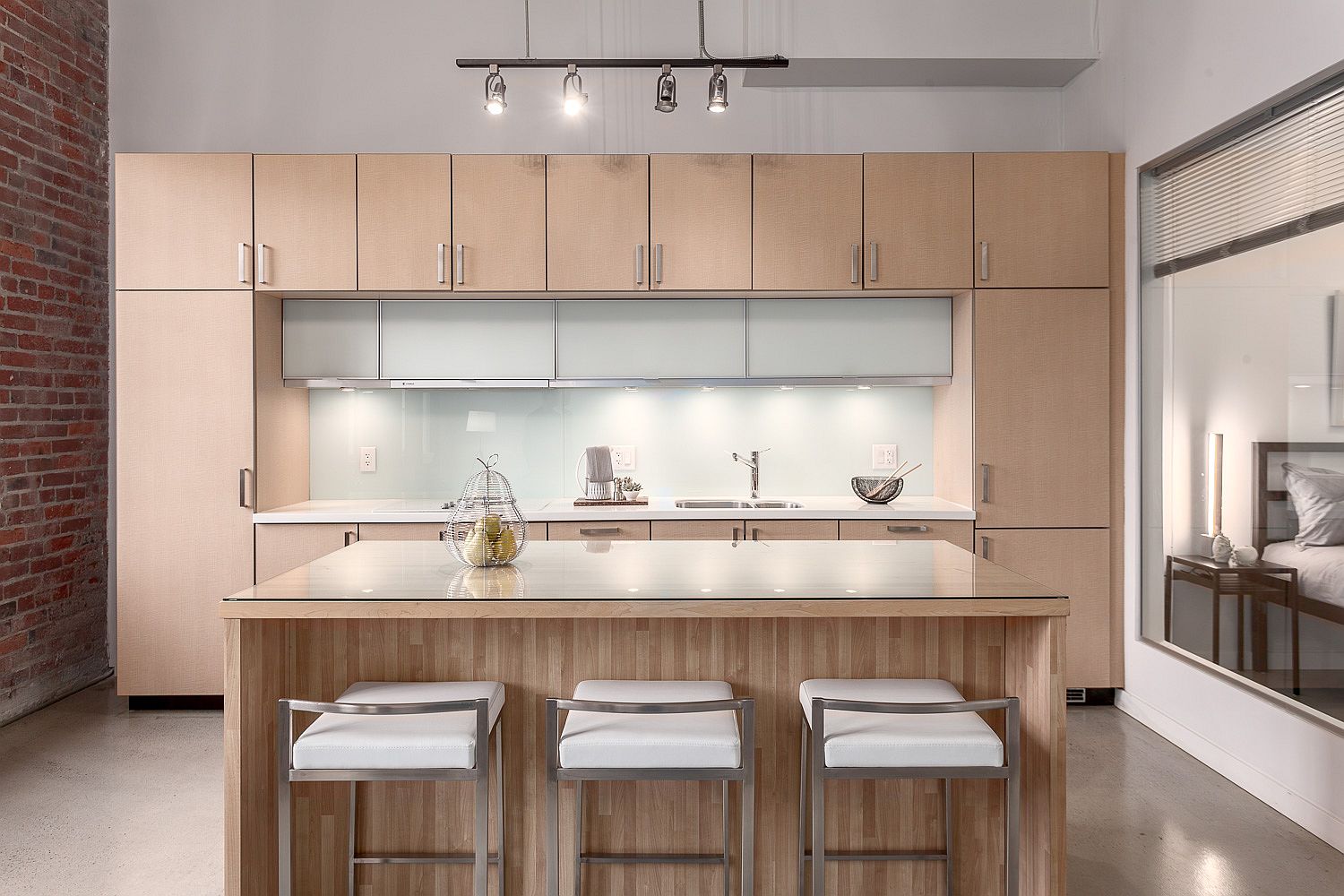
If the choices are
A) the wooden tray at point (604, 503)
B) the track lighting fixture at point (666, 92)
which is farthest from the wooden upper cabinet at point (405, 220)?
the track lighting fixture at point (666, 92)

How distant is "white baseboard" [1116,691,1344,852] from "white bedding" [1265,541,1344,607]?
0.64 metres

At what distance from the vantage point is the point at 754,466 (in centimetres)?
419

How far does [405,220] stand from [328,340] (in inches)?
27.1

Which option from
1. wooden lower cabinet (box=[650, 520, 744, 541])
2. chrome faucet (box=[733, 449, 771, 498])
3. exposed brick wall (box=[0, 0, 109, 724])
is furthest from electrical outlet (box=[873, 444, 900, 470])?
exposed brick wall (box=[0, 0, 109, 724])

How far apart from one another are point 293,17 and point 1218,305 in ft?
14.3

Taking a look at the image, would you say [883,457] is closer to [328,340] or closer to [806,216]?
[806,216]

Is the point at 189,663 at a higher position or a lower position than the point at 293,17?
lower

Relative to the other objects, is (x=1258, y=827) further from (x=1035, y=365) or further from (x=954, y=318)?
(x=954, y=318)

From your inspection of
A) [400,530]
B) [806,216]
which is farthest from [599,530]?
[806,216]

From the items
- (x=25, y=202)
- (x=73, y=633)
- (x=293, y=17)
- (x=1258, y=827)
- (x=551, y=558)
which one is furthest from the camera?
(x=293, y=17)

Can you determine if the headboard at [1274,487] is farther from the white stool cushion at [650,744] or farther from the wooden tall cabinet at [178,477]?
the wooden tall cabinet at [178,477]

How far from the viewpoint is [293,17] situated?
164 inches

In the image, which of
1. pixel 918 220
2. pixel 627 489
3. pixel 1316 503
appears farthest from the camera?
pixel 627 489

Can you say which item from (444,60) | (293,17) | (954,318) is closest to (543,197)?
(444,60)
